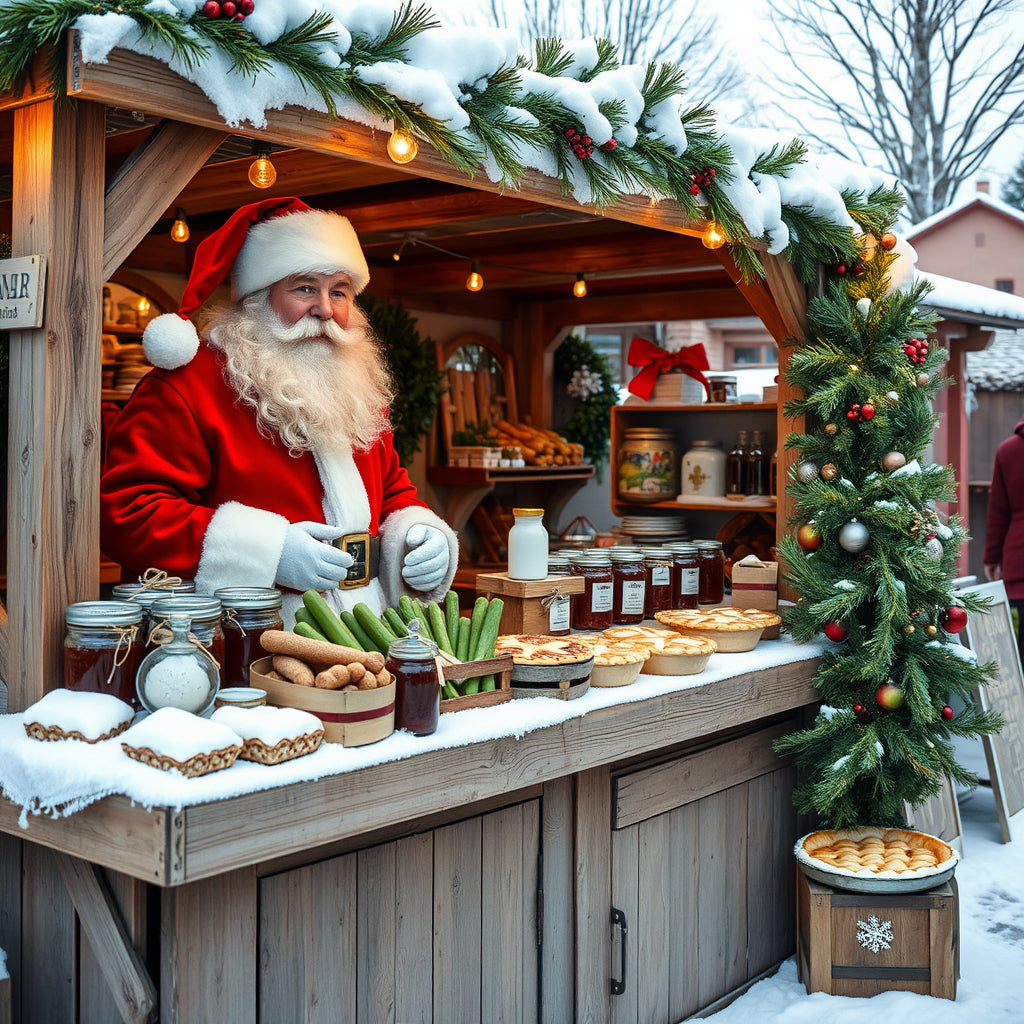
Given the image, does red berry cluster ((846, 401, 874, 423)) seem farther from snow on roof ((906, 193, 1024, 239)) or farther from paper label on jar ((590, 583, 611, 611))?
snow on roof ((906, 193, 1024, 239))

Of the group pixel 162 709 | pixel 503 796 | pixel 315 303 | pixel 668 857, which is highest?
pixel 315 303

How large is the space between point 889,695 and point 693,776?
0.72 meters

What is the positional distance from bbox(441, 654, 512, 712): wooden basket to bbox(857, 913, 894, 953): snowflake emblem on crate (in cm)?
147

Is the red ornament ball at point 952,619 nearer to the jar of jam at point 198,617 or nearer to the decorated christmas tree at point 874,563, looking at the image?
the decorated christmas tree at point 874,563

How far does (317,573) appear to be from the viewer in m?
2.96

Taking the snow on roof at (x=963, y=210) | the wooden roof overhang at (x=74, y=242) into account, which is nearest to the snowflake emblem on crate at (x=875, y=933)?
the wooden roof overhang at (x=74, y=242)

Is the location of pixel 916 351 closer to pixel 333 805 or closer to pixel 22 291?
pixel 333 805

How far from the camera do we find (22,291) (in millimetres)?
2342

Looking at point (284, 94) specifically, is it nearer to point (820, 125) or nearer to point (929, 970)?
point (929, 970)

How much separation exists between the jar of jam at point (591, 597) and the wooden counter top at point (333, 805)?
56cm

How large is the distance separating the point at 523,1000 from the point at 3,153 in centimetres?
299

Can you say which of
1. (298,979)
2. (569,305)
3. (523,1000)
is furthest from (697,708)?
(569,305)

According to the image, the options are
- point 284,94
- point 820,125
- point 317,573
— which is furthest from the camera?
point 820,125

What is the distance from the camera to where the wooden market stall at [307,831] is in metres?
2.24
